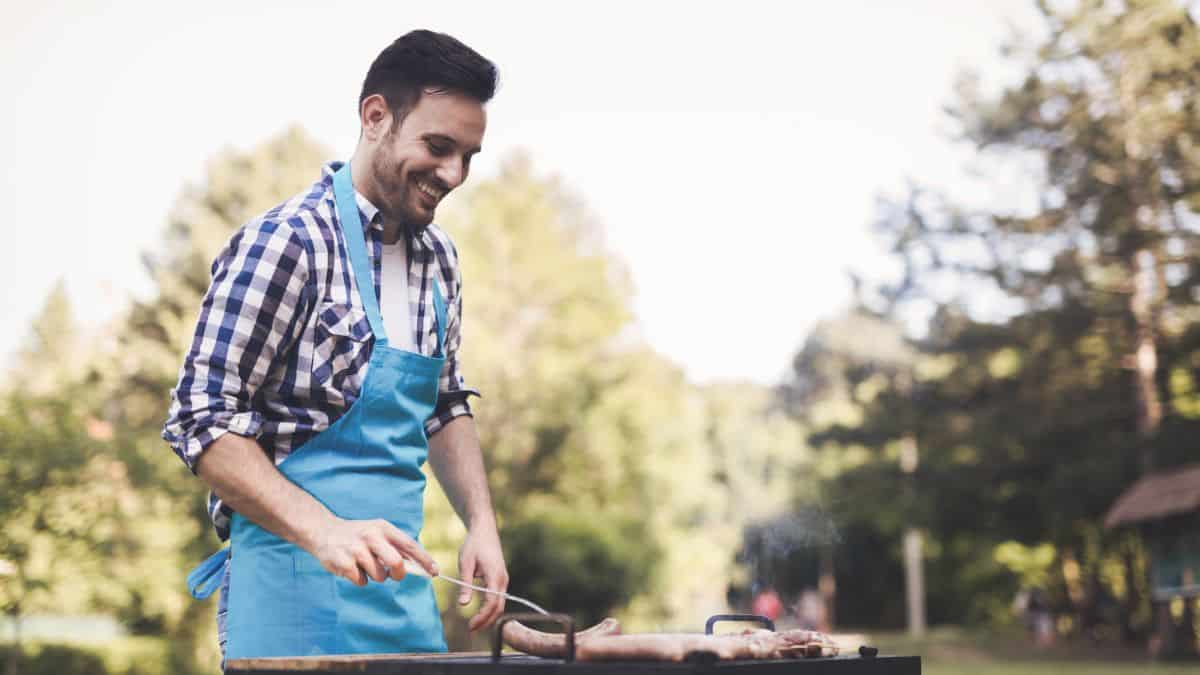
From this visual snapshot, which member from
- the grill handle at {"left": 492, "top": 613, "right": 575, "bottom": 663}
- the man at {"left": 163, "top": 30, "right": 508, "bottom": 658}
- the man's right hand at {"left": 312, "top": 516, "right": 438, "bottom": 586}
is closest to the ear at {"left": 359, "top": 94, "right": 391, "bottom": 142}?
the man at {"left": 163, "top": 30, "right": 508, "bottom": 658}

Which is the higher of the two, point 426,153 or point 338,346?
point 426,153

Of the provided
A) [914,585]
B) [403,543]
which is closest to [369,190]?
[403,543]

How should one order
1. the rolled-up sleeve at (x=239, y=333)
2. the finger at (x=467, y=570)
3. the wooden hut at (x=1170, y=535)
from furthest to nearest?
the wooden hut at (x=1170, y=535), the finger at (x=467, y=570), the rolled-up sleeve at (x=239, y=333)

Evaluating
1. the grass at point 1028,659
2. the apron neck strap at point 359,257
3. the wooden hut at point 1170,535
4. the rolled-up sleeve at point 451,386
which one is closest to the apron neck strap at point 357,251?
the apron neck strap at point 359,257

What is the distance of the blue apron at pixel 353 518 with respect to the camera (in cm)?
203

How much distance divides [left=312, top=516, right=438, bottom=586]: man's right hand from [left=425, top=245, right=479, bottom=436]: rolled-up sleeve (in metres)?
0.63

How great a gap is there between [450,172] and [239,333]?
47cm

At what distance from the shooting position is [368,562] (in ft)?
6.12

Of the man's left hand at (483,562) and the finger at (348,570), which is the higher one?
the man's left hand at (483,562)

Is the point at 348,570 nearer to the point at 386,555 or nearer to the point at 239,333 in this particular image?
the point at 386,555

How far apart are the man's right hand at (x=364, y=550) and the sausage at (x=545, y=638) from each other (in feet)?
0.63

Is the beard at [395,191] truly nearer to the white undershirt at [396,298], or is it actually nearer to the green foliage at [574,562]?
the white undershirt at [396,298]

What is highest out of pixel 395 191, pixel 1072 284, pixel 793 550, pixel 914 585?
pixel 1072 284

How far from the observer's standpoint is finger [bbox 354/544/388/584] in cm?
187
